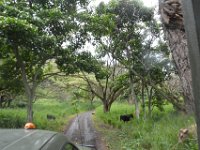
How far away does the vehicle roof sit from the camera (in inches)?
102

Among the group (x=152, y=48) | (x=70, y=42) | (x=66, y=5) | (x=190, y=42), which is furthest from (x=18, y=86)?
(x=190, y=42)

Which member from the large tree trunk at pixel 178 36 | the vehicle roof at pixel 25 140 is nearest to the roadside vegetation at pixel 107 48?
the large tree trunk at pixel 178 36

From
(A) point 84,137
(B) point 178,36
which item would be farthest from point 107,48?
(B) point 178,36

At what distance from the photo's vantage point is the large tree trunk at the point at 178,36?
240 inches

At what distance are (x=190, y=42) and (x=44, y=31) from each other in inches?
430

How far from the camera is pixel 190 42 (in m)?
2.58

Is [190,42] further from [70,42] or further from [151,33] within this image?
[151,33]

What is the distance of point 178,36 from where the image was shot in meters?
6.36

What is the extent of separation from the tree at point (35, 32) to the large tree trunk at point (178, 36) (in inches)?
216

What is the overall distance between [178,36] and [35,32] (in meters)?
5.97

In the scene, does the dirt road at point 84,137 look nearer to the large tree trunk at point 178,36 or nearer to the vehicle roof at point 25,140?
the large tree trunk at point 178,36

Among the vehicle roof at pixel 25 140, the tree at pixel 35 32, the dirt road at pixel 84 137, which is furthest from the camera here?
the dirt road at pixel 84 137

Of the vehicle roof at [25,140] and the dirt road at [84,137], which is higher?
the vehicle roof at [25,140]

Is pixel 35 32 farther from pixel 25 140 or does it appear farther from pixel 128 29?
pixel 25 140
